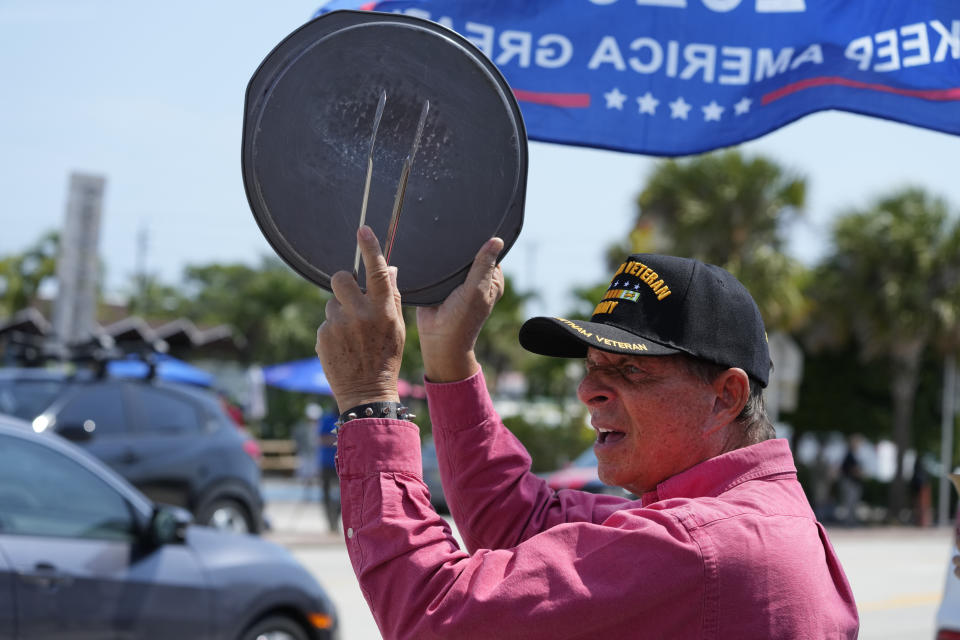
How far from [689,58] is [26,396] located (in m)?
9.14

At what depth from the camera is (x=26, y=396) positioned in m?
10.7

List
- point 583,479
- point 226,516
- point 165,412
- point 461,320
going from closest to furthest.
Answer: point 461,320, point 165,412, point 226,516, point 583,479

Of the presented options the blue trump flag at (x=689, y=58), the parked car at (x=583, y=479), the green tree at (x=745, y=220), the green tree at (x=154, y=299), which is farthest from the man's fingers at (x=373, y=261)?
the green tree at (x=154, y=299)

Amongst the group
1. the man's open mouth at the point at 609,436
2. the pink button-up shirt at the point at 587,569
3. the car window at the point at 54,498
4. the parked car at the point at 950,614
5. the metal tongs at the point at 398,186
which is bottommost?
the parked car at the point at 950,614

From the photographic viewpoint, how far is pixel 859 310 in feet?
90.3

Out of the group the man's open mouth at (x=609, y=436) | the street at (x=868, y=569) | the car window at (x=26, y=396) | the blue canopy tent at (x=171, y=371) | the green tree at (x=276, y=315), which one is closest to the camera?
the man's open mouth at (x=609, y=436)

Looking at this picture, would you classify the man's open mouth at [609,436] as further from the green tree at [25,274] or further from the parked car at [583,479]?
the green tree at [25,274]

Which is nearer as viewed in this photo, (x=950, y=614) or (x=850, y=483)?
(x=950, y=614)

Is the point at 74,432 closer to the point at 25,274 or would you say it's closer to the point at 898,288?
the point at 898,288

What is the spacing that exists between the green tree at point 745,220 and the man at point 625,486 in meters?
23.0

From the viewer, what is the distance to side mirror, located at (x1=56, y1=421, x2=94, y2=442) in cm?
1060

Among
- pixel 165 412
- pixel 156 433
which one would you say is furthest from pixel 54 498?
pixel 165 412

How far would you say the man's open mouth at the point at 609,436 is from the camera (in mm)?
2043

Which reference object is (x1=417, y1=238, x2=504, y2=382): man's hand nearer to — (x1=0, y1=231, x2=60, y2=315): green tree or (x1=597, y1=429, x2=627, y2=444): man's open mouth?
(x1=597, y1=429, x2=627, y2=444): man's open mouth
